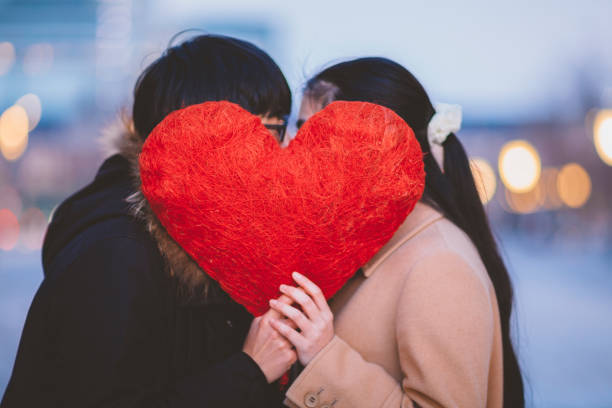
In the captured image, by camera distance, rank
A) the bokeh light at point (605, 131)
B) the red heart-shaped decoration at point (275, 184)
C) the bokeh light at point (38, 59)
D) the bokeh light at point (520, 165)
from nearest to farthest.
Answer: the red heart-shaped decoration at point (275, 184) → the bokeh light at point (605, 131) → the bokeh light at point (520, 165) → the bokeh light at point (38, 59)

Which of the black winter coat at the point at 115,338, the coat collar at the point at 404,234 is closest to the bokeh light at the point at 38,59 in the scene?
the black winter coat at the point at 115,338

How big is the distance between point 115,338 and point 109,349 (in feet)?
0.10

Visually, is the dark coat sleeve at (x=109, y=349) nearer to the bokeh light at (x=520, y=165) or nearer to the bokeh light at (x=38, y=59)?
the bokeh light at (x=520, y=165)

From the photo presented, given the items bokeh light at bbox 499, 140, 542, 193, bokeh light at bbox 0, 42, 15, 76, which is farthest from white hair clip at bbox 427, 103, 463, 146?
bokeh light at bbox 0, 42, 15, 76

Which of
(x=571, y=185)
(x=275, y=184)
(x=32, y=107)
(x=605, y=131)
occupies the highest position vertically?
(x=275, y=184)

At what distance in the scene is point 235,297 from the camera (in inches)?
60.2

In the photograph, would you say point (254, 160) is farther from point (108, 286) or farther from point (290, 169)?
point (108, 286)

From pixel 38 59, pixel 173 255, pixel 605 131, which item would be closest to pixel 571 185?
pixel 605 131

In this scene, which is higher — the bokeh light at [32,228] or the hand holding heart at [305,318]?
the hand holding heart at [305,318]

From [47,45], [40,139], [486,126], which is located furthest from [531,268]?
[47,45]

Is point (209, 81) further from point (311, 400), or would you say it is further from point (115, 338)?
point (311, 400)

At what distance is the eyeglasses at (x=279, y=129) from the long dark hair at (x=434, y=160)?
0.24m

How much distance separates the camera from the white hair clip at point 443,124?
73.1 inches

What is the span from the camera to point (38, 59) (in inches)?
1420
